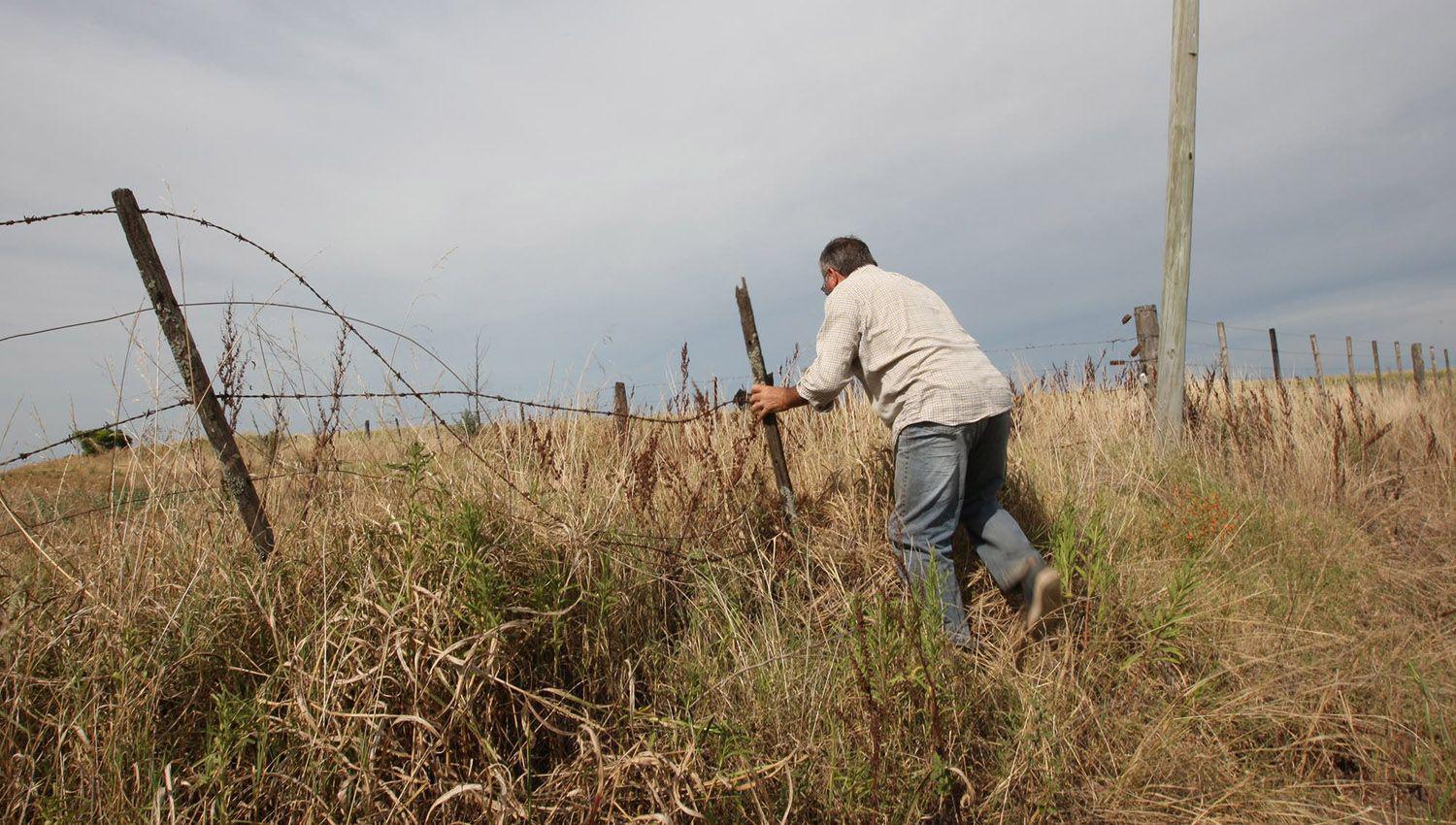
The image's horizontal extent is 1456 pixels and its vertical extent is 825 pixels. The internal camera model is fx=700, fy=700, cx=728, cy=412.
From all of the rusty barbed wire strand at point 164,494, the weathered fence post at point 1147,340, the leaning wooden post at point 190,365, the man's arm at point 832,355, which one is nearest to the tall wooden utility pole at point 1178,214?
the weathered fence post at point 1147,340

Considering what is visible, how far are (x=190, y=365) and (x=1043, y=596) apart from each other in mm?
3319

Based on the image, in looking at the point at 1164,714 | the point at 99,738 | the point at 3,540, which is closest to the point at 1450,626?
the point at 1164,714

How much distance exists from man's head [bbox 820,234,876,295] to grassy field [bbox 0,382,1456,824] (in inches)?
51.0

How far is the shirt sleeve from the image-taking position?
3.24 metres

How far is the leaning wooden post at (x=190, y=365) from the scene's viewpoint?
2434 millimetres

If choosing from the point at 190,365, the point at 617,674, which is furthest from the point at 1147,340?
the point at 190,365

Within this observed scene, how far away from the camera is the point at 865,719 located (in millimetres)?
2338

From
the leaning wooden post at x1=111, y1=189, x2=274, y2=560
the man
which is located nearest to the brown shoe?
the man

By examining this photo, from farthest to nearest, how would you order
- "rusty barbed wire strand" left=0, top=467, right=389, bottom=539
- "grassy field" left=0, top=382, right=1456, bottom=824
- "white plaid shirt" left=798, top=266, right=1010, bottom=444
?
"white plaid shirt" left=798, top=266, right=1010, bottom=444
"rusty barbed wire strand" left=0, top=467, right=389, bottom=539
"grassy field" left=0, top=382, right=1456, bottom=824

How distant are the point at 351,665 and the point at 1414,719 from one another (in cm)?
375

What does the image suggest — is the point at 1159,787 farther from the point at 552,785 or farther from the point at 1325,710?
the point at 552,785

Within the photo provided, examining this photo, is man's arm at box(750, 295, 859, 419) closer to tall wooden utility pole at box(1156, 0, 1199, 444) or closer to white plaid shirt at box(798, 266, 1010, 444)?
white plaid shirt at box(798, 266, 1010, 444)

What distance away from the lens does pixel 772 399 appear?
11.1 feet

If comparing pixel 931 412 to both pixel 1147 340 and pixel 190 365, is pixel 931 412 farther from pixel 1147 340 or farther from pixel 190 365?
pixel 1147 340
